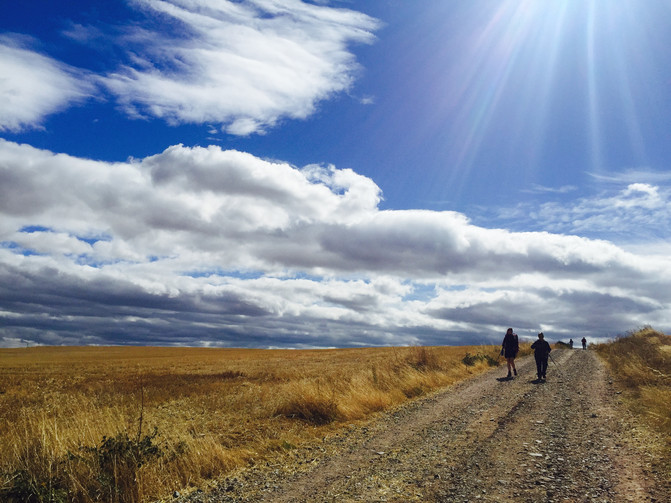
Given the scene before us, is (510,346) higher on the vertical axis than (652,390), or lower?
higher

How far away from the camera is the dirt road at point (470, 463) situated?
22.6 feet

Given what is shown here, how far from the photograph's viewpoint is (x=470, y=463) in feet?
26.8

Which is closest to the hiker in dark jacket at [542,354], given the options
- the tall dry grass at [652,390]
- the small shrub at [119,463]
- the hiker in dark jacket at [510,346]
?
the hiker in dark jacket at [510,346]

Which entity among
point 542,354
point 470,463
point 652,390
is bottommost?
point 470,463

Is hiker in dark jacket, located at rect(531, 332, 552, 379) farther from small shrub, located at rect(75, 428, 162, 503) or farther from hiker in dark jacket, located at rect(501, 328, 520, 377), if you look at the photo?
small shrub, located at rect(75, 428, 162, 503)

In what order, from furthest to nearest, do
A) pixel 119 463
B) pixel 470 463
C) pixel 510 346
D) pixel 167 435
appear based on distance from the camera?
pixel 510 346, pixel 167 435, pixel 470 463, pixel 119 463

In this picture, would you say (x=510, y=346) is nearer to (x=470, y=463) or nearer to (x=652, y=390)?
(x=652, y=390)

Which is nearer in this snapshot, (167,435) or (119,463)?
(119,463)

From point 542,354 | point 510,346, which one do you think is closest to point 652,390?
point 542,354

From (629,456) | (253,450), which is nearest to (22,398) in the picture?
(253,450)

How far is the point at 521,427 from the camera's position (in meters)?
11.0

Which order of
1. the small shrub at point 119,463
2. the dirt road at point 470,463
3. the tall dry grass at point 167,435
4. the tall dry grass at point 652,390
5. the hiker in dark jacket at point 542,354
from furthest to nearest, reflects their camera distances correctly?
→ the hiker in dark jacket at point 542,354 < the tall dry grass at point 652,390 < the tall dry grass at point 167,435 < the small shrub at point 119,463 < the dirt road at point 470,463

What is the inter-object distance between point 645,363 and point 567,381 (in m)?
5.92

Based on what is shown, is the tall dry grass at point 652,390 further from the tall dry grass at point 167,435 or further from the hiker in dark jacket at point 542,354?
the tall dry grass at point 167,435
